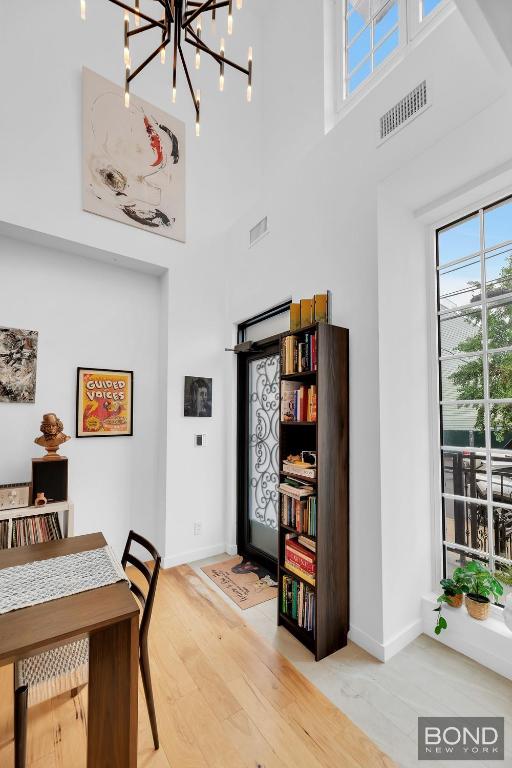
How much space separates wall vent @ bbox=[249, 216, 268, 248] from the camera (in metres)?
3.30

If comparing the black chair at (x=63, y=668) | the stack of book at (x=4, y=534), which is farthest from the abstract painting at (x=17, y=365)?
the black chair at (x=63, y=668)

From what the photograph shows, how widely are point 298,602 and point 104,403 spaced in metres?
2.35

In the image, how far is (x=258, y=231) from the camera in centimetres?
339

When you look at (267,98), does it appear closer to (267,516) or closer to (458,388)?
(458,388)

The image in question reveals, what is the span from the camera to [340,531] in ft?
7.46

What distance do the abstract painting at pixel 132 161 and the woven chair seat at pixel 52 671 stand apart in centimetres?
318

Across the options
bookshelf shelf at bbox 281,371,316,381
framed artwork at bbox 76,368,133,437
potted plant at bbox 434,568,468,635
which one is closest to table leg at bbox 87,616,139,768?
bookshelf shelf at bbox 281,371,316,381

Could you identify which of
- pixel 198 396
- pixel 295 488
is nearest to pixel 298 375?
pixel 295 488

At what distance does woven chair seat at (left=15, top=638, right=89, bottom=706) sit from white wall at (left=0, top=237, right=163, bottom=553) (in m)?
1.78

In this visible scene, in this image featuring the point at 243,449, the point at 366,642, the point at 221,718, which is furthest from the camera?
the point at 243,449

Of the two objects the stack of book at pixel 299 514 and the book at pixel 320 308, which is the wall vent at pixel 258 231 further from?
the stack of book at pixel 299 514

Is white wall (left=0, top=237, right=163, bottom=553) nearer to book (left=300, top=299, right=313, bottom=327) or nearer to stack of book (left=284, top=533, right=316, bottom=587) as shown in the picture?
stack of book (left=284, top=533, right=316, bottom=587)

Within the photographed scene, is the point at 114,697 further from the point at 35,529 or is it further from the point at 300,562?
the point at 35,529

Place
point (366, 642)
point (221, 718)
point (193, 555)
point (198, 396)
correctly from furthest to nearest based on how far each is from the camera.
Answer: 1. point (198, 396)
2. point (193, 555)
3. point (366, 642)
4. point (221, 718)
